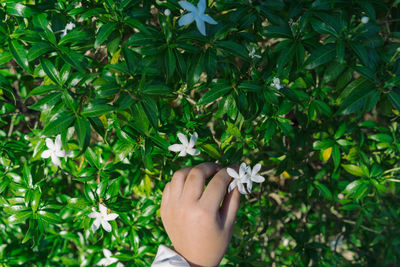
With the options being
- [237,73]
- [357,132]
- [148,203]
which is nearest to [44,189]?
[148,203]

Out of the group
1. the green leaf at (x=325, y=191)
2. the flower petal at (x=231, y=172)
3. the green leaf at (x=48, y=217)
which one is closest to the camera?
the flower petal at (x=231, y=172)

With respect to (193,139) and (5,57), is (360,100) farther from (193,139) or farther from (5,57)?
(5,57)

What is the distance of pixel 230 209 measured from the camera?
1099 mm

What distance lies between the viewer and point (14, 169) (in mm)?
1532

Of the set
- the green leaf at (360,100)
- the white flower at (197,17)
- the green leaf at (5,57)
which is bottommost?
the green leaf at (360,100)

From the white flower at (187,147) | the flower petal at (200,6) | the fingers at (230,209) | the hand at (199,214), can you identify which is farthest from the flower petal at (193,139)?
the flower petal at (200,6)

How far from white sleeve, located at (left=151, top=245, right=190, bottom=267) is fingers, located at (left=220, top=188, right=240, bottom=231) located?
0.18 meters

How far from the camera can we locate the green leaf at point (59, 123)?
3.06 feet

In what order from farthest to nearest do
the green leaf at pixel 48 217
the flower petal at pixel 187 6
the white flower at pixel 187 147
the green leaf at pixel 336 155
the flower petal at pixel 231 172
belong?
the green leaf at pixel 336 155 → the green leaf at pixel 48 217 → the white flower at pixel 187 147 → the flower petal at pixel 231 172 → the flower petal at pixel 187 6

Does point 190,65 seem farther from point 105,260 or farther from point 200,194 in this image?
point 105,260

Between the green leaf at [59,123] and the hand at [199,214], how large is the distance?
400 mm

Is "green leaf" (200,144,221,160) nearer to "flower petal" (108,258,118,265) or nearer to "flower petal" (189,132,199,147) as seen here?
"flower petal" (189,132,199,147)

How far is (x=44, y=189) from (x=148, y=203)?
0.54 metres

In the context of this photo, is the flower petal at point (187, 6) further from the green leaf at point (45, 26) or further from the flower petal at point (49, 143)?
the flower petal at point (49, 143)
